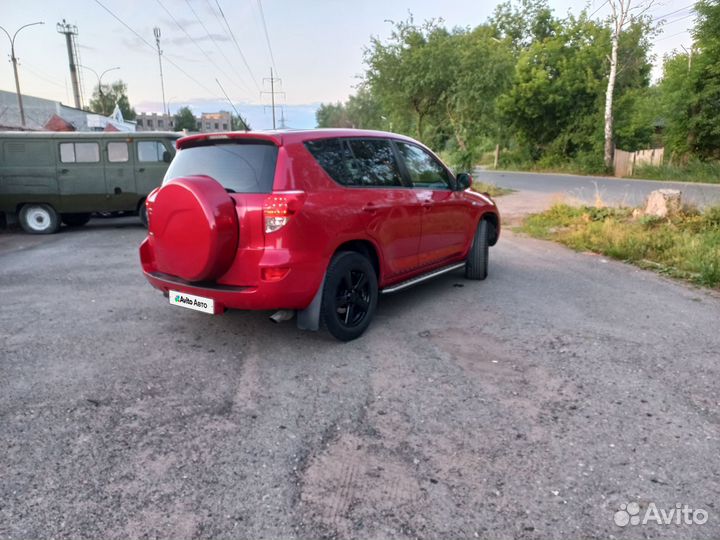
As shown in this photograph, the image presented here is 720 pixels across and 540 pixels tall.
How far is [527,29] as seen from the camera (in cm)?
4019

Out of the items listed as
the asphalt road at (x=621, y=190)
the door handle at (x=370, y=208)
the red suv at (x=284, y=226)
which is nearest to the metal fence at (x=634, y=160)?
the asphalt road at (x=621, y=190)

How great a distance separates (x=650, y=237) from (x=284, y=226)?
6.75 m

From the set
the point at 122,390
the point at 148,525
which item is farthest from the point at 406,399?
the point at 122,390

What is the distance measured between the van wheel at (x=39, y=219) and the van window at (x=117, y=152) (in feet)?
5.51

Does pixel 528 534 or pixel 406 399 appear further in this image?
pixel 406 399

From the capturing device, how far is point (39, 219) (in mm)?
10734

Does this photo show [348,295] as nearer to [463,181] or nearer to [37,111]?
[463,181]

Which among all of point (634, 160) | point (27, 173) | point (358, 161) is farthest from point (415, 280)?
point (634, 160)

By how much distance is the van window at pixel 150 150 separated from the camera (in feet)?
35.2

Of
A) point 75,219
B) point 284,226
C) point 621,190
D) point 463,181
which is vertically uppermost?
point 463,181

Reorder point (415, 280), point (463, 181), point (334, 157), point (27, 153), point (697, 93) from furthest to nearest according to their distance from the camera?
1. point (697, 93)
2. point (27, 153)
3. point (463, 181)
4. point (415, 280)
5. point (334, 157)

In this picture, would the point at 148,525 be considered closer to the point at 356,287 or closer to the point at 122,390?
the point at 122,390

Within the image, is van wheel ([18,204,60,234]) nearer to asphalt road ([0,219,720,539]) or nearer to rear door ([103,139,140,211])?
rear door ([103,139,140,211])

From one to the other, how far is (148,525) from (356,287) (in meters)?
2.54
